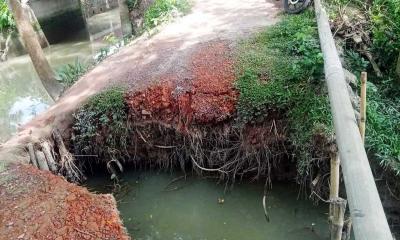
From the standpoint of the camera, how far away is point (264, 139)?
6.93m

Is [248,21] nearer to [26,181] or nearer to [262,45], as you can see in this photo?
[262,45]

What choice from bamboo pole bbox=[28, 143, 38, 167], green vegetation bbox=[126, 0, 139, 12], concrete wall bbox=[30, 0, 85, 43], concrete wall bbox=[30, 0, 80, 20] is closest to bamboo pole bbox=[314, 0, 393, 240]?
bamboo pole bbox=[28, 143, 38, 167]

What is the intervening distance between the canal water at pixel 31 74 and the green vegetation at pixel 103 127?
3081 millimetres

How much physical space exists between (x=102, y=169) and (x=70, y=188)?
235 centimetres

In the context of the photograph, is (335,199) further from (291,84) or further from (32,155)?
(32,155)

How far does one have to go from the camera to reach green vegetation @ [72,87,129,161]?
24.5ft

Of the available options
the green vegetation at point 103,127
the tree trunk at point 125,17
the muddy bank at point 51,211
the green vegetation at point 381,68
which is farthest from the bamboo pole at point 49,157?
the tree trunk at point 125,17

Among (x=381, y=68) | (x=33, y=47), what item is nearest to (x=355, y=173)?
(x=381, y=68)

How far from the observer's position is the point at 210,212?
271 inches

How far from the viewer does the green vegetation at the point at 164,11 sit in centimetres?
1055

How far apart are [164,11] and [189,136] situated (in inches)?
187

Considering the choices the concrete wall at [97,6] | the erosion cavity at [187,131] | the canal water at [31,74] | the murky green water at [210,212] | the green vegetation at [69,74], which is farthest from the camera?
the concrete wall at [97,6]

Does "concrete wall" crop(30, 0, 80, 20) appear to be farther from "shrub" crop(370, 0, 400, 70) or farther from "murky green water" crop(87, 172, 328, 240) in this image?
"shrub" crop(370, 0, 400, 70)

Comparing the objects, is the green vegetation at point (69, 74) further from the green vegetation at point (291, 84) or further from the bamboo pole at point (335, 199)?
the bamboo pole at point (335, 199)
